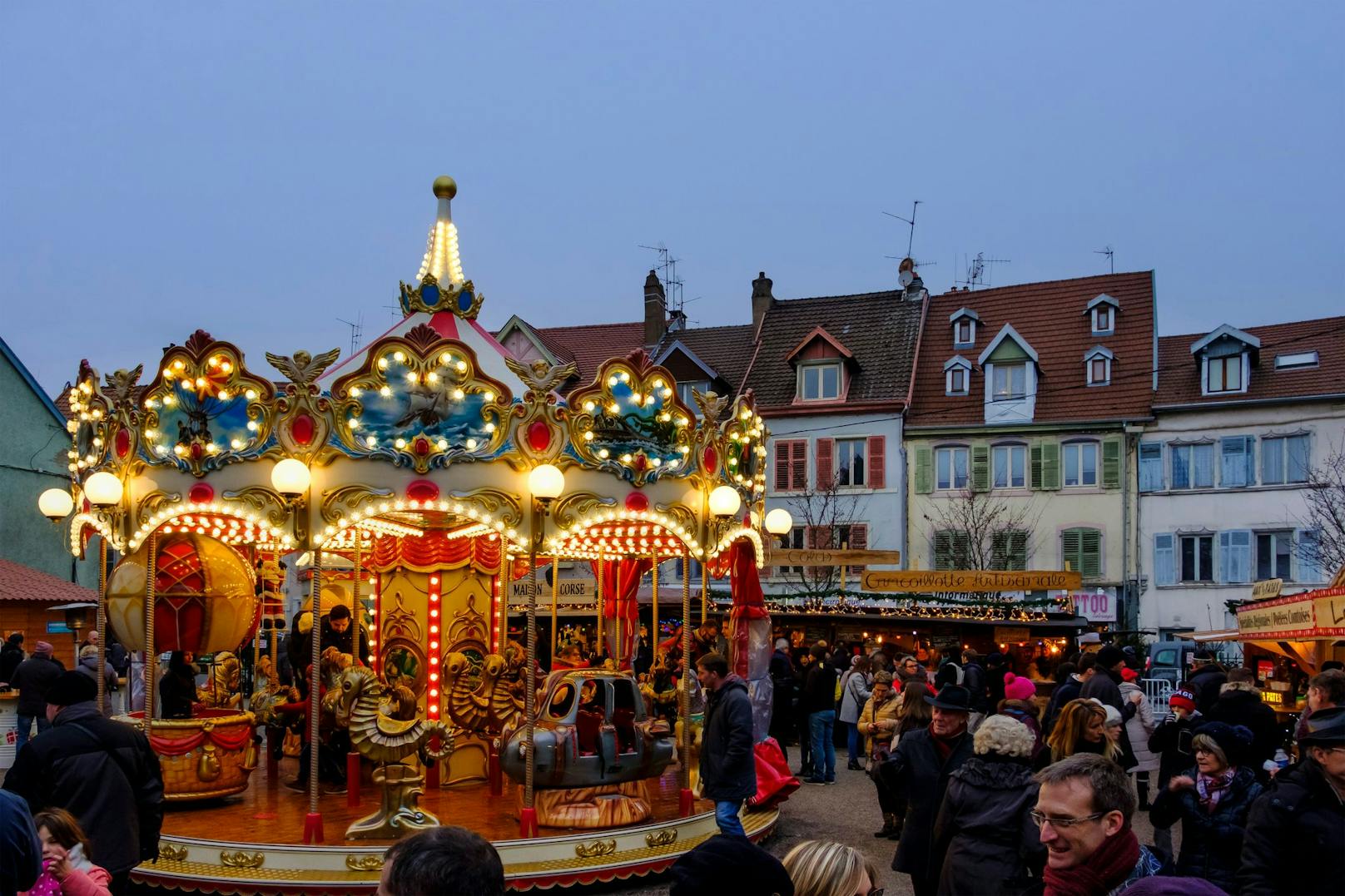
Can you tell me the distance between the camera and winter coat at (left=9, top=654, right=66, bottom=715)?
14.5m

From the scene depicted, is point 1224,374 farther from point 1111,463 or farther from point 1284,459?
point 1111,463

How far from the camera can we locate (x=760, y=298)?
38.5 m

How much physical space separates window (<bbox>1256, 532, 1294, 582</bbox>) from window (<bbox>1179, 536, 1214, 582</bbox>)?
3.50 ft

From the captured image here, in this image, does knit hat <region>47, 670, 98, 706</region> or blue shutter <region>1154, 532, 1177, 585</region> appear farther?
blue shutter <region>1154, 532, 1177, 585</region>

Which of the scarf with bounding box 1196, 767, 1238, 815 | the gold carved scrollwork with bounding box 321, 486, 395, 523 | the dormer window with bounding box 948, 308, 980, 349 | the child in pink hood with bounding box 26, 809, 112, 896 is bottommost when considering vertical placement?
the scarf with bounding box 1196, 767, 1238, 815

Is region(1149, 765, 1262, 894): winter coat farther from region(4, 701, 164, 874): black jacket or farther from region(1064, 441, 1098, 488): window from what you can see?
region(1064, 441, 1098, 488): window

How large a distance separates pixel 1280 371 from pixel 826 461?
11.7 m

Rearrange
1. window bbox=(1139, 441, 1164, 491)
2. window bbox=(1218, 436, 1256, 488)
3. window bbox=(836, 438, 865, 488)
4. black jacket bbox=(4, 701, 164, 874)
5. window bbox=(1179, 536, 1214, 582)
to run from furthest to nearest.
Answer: window bbox=(836, 438, 865, 488)
window bbox=(1139, 441, 1164, 491)
window bbox=(1179, 536, 1214, 582)
window bbox=(1218, 436, 1256, 488)
black jacket bbox=(4, 701, 164, 874)

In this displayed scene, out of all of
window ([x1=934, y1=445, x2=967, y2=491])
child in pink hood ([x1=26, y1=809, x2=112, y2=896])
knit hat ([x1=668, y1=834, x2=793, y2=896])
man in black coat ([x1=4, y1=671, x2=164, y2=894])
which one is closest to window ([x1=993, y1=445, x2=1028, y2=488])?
window ([x1=934, y1=445, x2=967, y2=491])

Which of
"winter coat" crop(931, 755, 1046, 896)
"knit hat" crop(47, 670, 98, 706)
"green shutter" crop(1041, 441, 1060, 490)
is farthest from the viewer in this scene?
"green shutter" crop(1041, 441, 1060, 490)

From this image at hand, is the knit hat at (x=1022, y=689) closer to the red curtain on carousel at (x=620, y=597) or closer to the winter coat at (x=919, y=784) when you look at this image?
the winter coat at (x=919, y=784)

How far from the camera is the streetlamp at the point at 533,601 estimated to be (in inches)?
380

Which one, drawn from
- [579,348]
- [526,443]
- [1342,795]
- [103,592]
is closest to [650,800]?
[526,443]

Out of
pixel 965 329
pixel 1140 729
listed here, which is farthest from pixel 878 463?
pixel 1140 729
